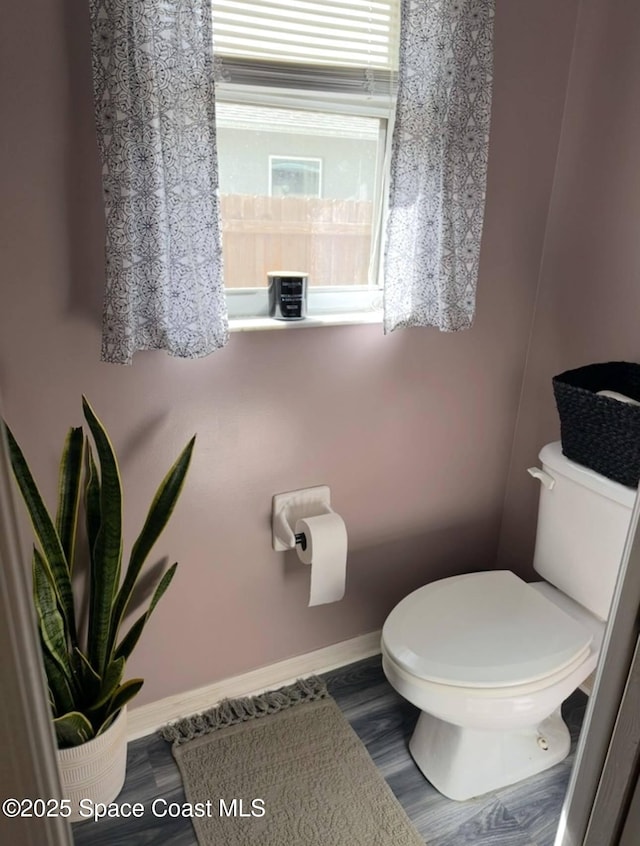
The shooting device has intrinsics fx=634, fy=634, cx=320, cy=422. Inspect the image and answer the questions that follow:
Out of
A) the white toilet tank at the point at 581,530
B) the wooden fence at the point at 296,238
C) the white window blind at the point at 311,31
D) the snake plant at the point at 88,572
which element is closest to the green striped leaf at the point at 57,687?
the snake plant at the point at 88,572

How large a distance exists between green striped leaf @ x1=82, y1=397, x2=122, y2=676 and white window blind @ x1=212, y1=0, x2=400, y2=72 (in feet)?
2.90

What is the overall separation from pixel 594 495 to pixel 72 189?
1408 millimetres

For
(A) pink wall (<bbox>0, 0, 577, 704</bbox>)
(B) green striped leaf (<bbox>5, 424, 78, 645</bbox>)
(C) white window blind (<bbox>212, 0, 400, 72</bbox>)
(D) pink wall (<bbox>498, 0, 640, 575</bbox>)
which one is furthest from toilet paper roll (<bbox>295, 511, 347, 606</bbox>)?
(C) white window blind (<bbox>212, 0, 400, 72</bbox>)

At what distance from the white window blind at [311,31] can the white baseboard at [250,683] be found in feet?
5.51

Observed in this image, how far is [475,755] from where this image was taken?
5.40 feet

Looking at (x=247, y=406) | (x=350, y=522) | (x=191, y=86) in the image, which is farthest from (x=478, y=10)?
(x=350, y=522)

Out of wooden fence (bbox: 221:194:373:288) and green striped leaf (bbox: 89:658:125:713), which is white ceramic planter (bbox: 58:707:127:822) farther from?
wooden fence (bbox: 221:194:373:288)

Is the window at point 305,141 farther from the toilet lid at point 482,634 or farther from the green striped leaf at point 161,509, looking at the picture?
the toilet lid at point 482,634

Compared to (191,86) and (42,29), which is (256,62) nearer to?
(191,86)

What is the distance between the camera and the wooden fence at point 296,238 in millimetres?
1584

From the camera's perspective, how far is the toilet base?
1.64 m

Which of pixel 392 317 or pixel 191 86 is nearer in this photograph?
pixel 191 86

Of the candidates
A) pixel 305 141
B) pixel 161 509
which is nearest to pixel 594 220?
pixel 305 141

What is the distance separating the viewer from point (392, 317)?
1.64m
